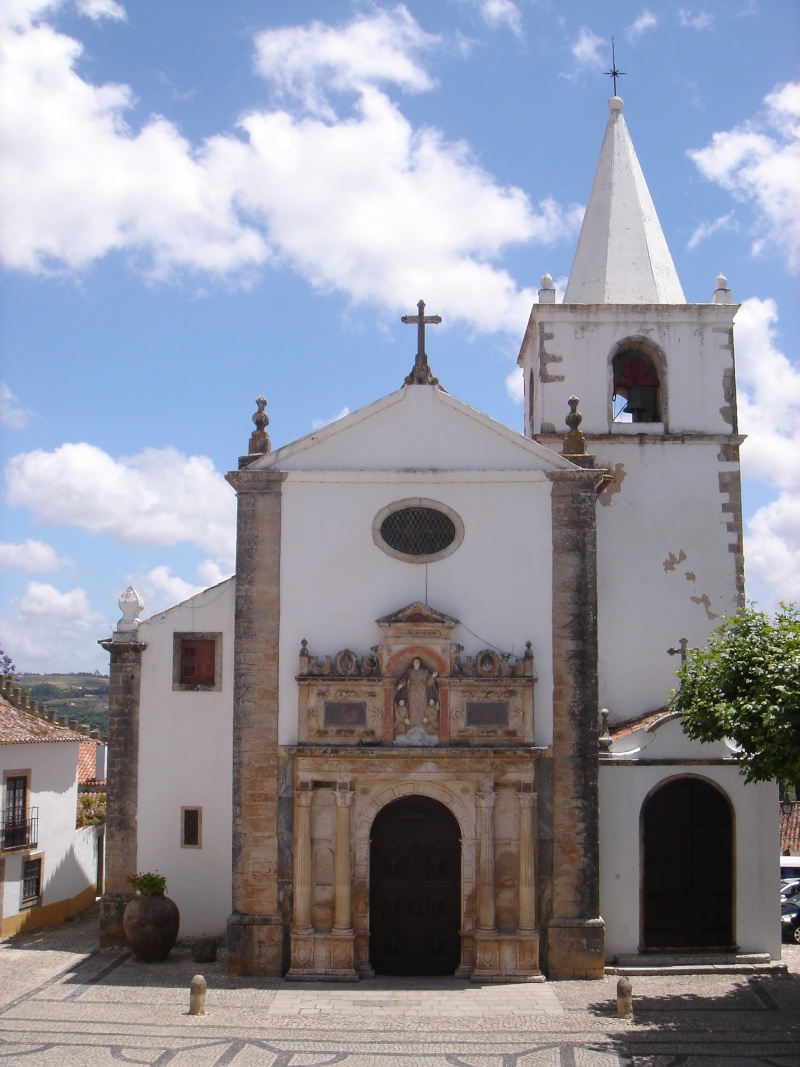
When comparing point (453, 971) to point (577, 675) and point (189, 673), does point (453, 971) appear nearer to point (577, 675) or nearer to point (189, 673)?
point (577, 675)

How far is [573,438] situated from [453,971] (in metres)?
9.19

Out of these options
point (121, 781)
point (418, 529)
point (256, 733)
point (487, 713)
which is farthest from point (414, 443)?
point (121, 781)

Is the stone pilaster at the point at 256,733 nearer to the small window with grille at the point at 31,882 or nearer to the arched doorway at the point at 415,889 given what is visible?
the arched doorway at the point at 415,889

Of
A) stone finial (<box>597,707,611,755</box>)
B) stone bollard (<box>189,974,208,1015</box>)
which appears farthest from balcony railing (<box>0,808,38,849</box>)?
stone finial (<box>597,707,611,755</box>)

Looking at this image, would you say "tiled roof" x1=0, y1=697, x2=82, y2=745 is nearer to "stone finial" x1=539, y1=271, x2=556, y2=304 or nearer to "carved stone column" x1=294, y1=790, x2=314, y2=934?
"carved stone column" x1=294, y1=790, x2=314, y2=934

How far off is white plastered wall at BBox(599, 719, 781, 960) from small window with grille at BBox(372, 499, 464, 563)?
15.2 feet

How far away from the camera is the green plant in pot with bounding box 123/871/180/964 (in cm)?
1833

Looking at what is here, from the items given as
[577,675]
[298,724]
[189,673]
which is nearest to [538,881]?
[577,675]

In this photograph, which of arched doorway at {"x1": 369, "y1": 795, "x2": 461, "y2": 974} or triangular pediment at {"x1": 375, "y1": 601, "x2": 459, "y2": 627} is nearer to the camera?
arched doorway at {"x1": 369, "y1": 795, "x2": 461, "y2": 974}

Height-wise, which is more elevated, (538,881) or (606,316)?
(606,316)

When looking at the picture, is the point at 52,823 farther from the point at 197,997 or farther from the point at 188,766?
the point at 197,997

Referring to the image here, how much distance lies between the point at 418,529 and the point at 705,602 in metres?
6.54

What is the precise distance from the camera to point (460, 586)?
1828cm

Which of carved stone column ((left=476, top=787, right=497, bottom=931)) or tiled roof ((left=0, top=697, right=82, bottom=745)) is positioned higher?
tiled roof ((left=0, top=697, right=82, bottom=745))
